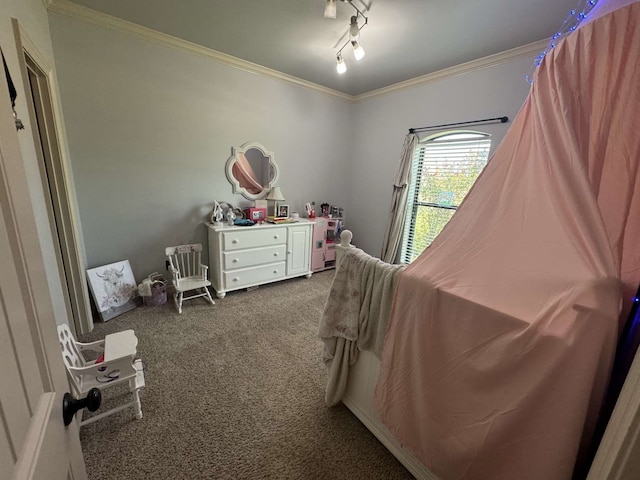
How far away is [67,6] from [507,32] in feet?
12.0

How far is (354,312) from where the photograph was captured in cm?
142

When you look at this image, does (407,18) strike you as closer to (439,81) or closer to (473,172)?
(439,81)

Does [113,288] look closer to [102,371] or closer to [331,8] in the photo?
[102,371]

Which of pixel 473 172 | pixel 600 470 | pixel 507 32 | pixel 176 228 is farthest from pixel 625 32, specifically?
pixel 176 228

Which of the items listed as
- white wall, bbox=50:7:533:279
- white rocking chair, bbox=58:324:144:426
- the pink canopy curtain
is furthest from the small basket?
the pink canopy curtain

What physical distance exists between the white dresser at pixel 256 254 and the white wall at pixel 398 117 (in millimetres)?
1111

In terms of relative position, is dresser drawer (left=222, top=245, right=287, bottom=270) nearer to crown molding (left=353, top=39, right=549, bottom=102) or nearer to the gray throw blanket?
the gray throw blanket

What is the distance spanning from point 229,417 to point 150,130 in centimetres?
272

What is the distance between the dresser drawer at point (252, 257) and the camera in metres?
2.95

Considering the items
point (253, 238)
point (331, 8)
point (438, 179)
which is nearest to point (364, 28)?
point (331, 8)

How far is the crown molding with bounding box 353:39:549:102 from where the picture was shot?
2.38m

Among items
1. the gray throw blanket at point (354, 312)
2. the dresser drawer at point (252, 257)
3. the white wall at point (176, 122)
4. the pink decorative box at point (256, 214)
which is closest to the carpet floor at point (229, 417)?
the gray throw blanket at point (354, 312)

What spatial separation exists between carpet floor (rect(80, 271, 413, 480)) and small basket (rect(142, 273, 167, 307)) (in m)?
0.26

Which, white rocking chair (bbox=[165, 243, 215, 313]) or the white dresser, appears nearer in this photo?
white rocking chair (bbox=[165, 243, 215, 313])
